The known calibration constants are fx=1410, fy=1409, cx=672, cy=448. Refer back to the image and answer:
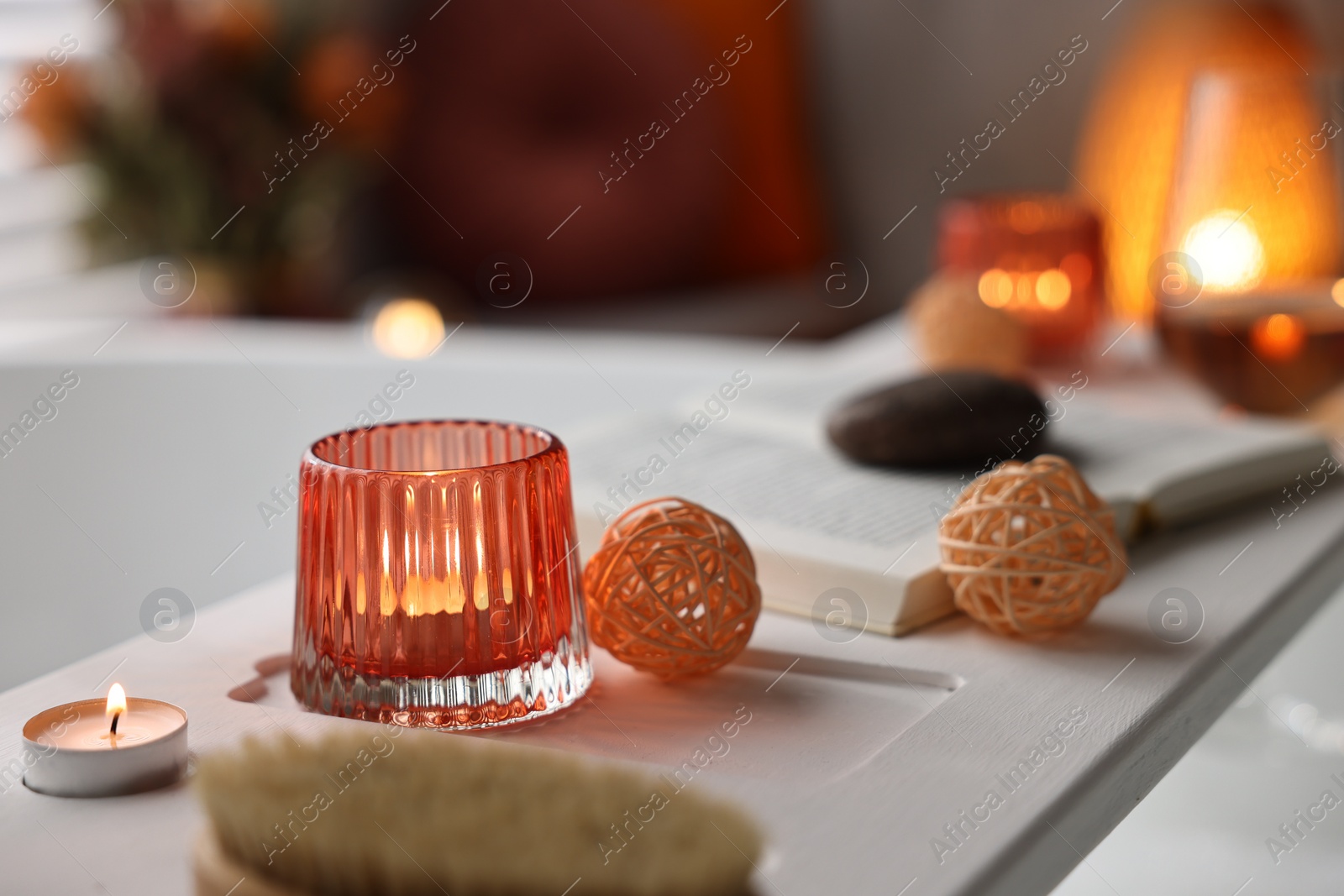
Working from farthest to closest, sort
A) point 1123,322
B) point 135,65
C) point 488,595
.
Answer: point 135,65 < point 1123,322 < point 488,595

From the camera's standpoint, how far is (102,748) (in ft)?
1.32

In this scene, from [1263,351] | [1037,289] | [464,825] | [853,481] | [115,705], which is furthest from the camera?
[1037,289]

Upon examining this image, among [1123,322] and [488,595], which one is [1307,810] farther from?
[1123,322]

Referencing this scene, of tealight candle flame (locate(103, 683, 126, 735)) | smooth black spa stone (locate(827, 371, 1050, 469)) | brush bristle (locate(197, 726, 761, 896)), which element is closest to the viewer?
brush bristle (locate(197, 726, 761, 896))

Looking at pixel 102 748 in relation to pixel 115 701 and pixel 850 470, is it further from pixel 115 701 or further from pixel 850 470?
pixel 850 470

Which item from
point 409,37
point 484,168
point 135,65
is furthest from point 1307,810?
point 409,37

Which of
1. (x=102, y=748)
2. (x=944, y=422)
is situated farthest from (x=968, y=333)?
(x=102, y=748)

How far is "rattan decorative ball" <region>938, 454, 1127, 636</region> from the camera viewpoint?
516 millimetres

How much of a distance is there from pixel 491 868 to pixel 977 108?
7.40 ft

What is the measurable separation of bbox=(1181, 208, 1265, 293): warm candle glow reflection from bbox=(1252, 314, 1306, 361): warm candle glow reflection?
6 cm

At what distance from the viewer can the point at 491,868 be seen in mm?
304

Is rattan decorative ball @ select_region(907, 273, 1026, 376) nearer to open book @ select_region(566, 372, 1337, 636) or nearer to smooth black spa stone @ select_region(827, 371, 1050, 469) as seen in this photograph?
open book @ select_region(566, 372, 1337, 636)

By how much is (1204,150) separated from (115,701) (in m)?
0.74

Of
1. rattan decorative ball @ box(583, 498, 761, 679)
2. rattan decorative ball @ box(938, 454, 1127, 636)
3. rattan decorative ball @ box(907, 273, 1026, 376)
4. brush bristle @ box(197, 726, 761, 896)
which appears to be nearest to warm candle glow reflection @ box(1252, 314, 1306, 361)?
rattan decorative ball @ box(907, 273, 1026, 376)
